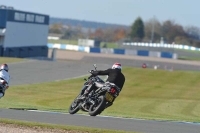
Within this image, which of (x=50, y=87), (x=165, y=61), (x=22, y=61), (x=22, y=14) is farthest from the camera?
(x=165, y=61)

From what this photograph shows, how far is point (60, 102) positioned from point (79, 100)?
1479 cm

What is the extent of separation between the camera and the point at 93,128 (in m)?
15.6

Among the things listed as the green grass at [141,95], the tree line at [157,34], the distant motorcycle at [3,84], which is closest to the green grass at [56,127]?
the distant motorcycle at [3,84]

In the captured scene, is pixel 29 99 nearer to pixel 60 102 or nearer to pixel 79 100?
pixel 60 102

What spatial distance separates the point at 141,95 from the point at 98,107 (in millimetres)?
25265

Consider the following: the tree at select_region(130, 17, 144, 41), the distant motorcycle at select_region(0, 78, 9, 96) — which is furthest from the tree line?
the distant motorcycle at select_region(0, 78, 9, 96)

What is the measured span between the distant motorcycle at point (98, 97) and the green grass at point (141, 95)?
421 centimetres

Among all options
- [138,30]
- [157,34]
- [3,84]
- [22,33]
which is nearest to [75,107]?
[3,84]

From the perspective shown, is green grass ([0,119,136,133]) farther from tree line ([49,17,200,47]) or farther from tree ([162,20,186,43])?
tree ([162,20,186,43])

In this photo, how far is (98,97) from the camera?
18.6 metres

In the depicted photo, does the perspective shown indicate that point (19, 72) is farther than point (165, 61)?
No

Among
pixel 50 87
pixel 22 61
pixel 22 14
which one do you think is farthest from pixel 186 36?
pixel 50 87

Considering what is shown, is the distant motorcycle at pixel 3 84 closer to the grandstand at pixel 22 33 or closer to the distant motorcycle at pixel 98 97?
the distant motorcycle at pixel 98 97

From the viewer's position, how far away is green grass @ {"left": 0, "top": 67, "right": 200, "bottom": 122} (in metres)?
29.2
